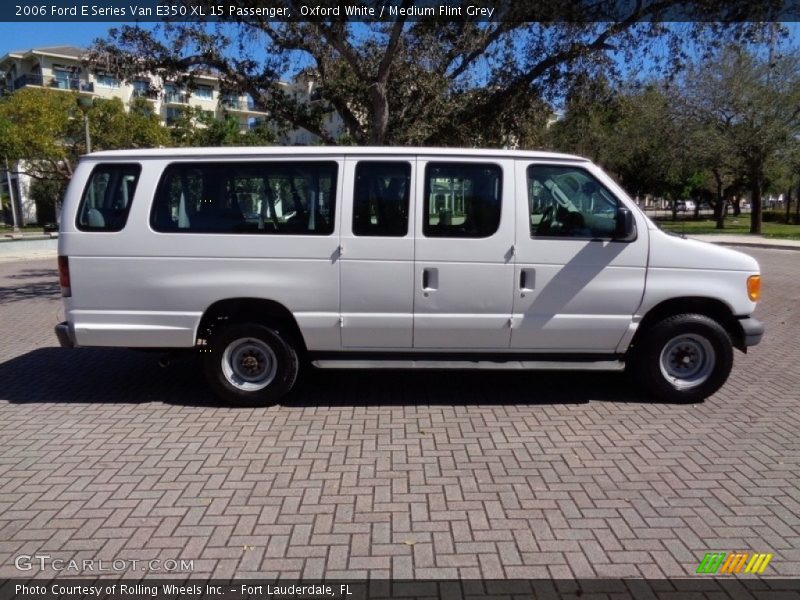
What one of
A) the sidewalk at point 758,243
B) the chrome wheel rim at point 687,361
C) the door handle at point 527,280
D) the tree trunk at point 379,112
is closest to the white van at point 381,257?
the door handle at point 527,280

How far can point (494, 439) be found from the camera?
4742 mm

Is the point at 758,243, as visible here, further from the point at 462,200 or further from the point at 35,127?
the point at 35,127

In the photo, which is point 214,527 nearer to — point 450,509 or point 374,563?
point 374,563

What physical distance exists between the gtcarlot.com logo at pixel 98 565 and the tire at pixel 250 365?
7.55 ft

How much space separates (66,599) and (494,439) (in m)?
2.93

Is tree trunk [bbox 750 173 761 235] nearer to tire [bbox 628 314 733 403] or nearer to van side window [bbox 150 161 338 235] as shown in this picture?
tire [bbox 628 314 733 403]

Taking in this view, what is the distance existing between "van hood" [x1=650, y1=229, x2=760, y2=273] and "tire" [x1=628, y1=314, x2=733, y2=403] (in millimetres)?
453

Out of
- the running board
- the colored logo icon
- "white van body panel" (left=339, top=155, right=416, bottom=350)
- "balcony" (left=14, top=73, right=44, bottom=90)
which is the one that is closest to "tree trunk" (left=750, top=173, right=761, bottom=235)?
the running board

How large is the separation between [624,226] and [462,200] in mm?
1328

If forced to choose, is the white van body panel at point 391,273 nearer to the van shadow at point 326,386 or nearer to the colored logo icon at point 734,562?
the van shadow at point 326,386

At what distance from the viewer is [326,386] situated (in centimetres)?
614

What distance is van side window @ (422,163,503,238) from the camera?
205 inches

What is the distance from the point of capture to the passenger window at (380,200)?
520cm

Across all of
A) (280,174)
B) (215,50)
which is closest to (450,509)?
(280,174)
